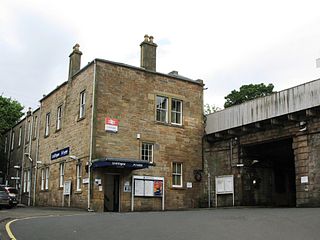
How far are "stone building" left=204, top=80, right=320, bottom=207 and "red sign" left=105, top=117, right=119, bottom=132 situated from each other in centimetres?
700

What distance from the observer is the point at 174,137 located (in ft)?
95.6

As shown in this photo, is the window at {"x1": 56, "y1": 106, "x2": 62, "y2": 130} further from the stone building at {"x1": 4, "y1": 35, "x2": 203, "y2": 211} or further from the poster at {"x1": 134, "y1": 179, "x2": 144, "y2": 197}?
the poster at {"x1": 134, "y1": 179, "x2": 144, "y2": 197}

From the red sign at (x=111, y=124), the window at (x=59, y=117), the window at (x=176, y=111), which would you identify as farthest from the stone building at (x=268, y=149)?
the window at (x=59, y=117)

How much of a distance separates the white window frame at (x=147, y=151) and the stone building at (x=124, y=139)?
0.21 ft

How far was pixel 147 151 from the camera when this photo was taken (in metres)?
27.9

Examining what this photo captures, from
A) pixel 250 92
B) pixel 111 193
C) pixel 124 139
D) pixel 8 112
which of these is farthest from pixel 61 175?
pixel 250 92

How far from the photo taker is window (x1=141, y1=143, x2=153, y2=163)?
27.7 metres

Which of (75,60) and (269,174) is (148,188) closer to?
(269,174)

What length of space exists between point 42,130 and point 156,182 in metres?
12.0

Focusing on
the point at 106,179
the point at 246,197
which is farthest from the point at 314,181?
the point at 106,179

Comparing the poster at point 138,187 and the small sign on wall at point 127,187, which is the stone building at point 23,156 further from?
the poster at point 138,187

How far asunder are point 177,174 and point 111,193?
506 cm

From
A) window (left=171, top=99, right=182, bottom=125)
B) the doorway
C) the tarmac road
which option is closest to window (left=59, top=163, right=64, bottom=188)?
window (left=171, top=99, right=182, bottom=125)

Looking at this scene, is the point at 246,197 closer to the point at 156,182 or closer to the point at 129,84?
the point at 156,182
